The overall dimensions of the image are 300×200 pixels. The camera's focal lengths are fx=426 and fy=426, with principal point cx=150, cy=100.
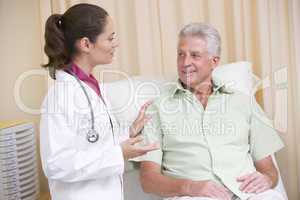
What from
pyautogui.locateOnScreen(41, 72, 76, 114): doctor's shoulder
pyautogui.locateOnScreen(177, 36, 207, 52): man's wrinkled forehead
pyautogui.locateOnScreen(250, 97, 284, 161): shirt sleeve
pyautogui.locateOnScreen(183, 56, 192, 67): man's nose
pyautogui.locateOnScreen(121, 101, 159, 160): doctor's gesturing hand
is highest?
pyautogui.locateOnScreen(177, 36, 207, 52): man's wrinkled forehead

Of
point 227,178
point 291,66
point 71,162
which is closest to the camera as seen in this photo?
point 71,162

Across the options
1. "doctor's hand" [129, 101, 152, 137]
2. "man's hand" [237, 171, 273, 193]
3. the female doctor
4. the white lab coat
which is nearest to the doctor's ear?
the female doctor

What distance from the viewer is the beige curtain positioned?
7.18 ft

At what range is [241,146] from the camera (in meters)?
1.81

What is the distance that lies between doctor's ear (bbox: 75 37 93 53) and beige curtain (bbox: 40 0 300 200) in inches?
29.4

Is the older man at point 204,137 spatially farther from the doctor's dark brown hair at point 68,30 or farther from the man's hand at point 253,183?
the doctor's dark brown hair at point 68,30

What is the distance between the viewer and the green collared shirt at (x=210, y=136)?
172 cm

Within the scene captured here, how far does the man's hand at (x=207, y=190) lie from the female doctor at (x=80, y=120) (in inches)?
11.4

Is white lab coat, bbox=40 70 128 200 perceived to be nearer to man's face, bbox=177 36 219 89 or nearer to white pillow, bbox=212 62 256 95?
man's face, bbox=177 36 219 89

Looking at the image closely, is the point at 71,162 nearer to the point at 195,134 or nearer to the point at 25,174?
the point at 195,134

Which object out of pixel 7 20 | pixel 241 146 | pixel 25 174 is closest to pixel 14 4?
pixel 7 20

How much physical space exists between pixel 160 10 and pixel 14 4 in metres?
0.81

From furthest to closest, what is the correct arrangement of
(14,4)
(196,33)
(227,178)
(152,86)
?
(14,4) < (152,86) < (196,33) < (227,178)

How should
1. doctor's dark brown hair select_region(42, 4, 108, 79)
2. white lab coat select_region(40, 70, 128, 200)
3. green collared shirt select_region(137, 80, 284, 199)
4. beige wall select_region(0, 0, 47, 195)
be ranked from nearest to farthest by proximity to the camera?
white lab coat select_region(40, 70, 128, 200), doctor's dark brown hair select_region(42, 4, 108, 79), green collared shirt select_region(137, 80, 284, 199), beige wall select_region(0, 0, 47, 195)
